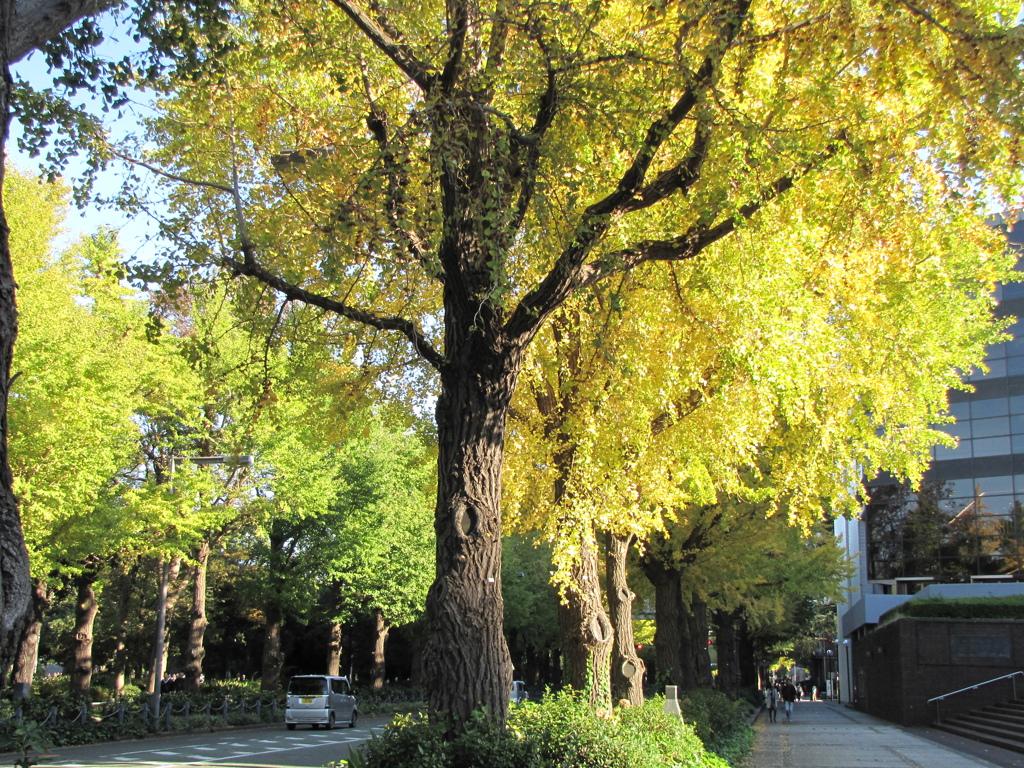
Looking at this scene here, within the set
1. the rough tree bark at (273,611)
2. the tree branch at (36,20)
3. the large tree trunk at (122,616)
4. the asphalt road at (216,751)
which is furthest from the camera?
the large tree trunk at (122,616)

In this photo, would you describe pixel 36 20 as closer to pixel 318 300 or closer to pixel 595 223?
pixel 318 300

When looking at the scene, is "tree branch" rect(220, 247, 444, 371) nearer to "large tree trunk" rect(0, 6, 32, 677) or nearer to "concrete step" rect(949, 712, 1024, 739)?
"large tree trunk" rect(0, 6, 32, 677)

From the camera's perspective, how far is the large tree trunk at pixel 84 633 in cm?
2369

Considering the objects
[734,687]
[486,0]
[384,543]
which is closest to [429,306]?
[486,0]

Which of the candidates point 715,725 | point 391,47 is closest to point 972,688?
point 715,725

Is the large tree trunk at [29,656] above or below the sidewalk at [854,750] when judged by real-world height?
above

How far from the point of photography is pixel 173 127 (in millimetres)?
8531

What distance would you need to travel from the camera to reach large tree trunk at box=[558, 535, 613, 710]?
41.5 feet

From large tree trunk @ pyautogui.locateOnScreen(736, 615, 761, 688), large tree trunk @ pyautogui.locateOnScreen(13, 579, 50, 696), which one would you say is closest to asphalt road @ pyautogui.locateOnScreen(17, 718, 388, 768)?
large tree trunk @ pyautogui.locateOnScreen(13, 579, 50, 696)

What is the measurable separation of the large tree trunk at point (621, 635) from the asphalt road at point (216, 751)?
4.51 meters

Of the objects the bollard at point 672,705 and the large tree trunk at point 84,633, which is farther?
the large tree trunk at point 84,633

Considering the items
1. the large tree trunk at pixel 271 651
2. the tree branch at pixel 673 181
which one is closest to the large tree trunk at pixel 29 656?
the large tree trunk at pixel 271 651

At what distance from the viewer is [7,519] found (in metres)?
3.06

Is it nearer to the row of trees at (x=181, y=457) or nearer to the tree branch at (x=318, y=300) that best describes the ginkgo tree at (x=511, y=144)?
the tree branch at (x=318, y=300)
